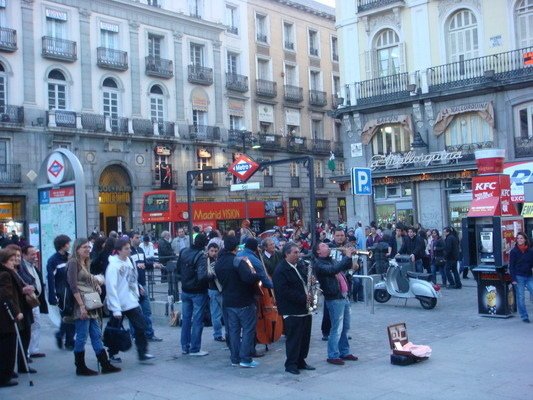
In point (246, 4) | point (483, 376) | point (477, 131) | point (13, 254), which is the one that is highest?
point (246, 4)

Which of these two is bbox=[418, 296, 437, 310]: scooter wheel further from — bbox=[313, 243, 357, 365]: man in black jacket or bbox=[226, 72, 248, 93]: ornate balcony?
bbox=[226, 72, 248, 93]: ornate balcony

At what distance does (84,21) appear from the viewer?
3603 centimetres

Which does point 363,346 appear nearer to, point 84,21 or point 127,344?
point 127,344

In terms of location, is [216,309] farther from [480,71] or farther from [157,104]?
[157,104]

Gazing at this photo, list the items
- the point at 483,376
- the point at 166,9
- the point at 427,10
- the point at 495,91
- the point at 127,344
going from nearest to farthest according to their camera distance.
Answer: the point at 483,376 → the point at 127,344 → the point at 495,91 → the point at 427,10 → the point at 166,9

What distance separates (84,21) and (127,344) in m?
30.2

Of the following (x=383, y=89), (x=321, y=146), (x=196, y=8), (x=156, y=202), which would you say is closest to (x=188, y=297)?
(x=383, y=89)

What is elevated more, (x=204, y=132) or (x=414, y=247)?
(x=204, y=132)

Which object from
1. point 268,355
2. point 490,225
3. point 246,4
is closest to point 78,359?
point 268,355

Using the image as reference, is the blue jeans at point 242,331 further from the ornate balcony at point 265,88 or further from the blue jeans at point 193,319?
the ornate balcony at point 265,88

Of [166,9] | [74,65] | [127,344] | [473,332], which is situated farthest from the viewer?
[166,9]

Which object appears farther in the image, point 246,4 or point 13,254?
point 246,4

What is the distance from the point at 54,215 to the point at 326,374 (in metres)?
5.83

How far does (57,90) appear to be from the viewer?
35094 mm
